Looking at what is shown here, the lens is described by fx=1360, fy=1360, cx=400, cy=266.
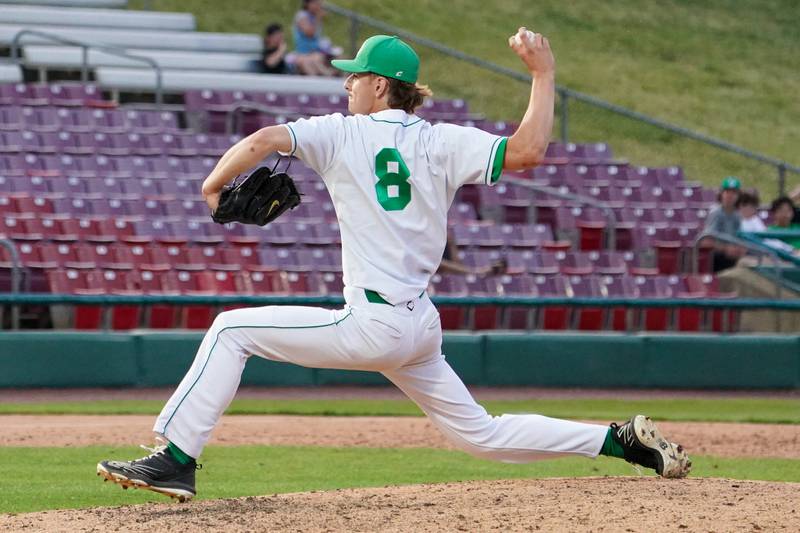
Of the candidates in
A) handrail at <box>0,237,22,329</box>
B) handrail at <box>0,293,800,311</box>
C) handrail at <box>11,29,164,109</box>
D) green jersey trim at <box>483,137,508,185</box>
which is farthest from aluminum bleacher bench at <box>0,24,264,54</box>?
green jersey trim at <box>483,137,508,185</box>

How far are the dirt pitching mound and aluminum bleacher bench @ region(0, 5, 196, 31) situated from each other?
14.7 metres

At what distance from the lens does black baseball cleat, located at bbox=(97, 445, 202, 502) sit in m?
5.16

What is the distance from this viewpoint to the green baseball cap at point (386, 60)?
521 cm

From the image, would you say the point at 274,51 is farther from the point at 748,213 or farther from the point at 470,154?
the point at 470,154

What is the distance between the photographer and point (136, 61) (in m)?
18.5

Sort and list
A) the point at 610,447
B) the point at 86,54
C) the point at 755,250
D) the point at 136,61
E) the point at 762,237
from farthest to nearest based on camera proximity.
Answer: the point at 136,61 < the point at 86,54 < the point at 762,237 < the point at 755,250 < the point at 610,447

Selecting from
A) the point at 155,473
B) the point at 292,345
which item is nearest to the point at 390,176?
the point at 292,345

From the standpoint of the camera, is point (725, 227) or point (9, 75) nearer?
point (725, 227)

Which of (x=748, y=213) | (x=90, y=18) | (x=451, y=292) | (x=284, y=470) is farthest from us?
(x=90, y=18)

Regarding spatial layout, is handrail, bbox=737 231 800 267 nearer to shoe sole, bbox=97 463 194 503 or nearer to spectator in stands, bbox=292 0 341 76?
spectator in stands, bbox=292 0 341 76

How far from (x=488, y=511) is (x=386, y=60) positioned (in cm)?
183

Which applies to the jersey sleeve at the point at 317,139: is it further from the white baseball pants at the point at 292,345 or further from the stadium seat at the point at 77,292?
the stadium seat at the point at 77,292

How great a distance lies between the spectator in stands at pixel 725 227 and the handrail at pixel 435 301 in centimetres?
120

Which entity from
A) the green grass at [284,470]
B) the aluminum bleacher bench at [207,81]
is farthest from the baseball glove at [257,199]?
the aluminum bleacher bench at [207,81]
